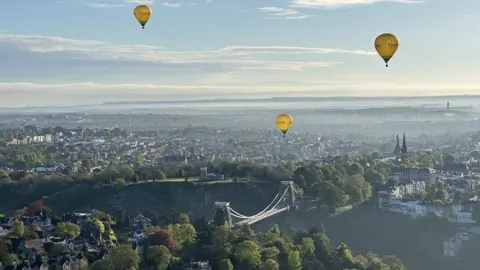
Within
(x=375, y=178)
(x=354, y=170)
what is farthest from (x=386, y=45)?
(x=354, y=170)

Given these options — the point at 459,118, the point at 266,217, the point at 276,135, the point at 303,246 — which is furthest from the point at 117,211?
the point at 459,118

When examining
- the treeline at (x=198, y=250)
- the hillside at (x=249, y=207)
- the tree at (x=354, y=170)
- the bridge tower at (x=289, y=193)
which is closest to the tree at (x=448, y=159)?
the tree at (x=354, y=170)

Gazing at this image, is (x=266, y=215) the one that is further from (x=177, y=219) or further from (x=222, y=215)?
(x=177, y=219)

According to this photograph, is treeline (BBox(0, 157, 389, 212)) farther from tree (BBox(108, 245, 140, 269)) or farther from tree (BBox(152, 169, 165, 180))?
tree (BBox(108, 245, 140, 269))

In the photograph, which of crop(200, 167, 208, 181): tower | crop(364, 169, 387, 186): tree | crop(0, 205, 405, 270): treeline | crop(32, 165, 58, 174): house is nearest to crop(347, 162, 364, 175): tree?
crop(364, 169, 387, 186): tree

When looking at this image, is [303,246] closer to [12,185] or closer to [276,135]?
[12,185]

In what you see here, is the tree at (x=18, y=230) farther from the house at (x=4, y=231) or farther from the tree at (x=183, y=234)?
the tree at (x=183, y=234)
